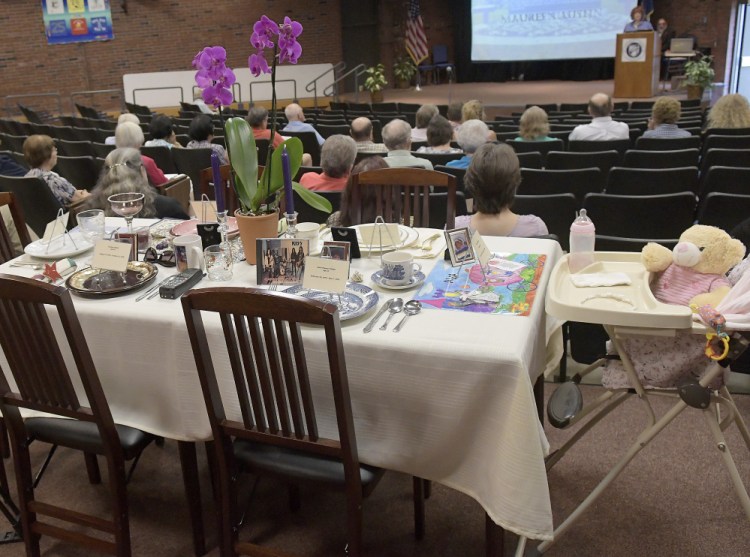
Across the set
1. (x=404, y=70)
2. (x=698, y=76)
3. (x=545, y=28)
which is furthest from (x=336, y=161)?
(x=404, y=70)

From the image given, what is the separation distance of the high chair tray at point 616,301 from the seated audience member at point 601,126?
419 cm

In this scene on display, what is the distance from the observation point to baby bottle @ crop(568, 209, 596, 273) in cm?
226

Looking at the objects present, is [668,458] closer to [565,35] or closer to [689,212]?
[689,212]

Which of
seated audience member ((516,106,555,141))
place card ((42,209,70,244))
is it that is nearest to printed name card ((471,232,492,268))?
place card ((42,209,70,244))

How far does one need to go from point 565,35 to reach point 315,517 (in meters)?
14.3

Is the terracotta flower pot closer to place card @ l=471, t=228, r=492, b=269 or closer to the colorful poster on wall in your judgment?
place card @ l=471, t=228, r=492, b=269

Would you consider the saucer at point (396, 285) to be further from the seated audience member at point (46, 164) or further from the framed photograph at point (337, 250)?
the seated audience member at point (46, 164)

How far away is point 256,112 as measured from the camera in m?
6.93

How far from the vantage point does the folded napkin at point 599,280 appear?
6.95 feet

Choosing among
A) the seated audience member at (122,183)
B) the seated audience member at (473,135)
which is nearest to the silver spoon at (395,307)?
the seated audience member at (122,183)

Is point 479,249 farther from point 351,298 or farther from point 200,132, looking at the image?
point 200,132

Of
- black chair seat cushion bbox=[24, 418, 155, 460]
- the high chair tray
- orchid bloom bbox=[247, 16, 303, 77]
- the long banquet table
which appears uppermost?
orchid bloom bbox=[247, 16, 303, 77]

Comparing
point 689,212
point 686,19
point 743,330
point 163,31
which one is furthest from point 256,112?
point 686,19

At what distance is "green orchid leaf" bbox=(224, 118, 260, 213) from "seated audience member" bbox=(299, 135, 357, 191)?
1265 millimetres
